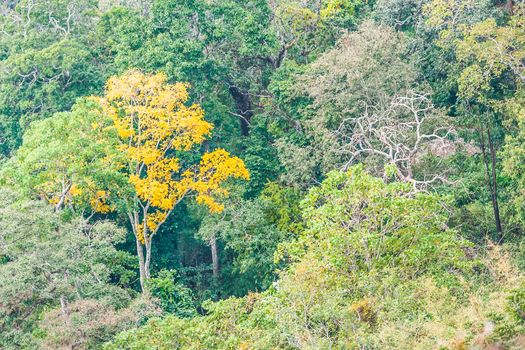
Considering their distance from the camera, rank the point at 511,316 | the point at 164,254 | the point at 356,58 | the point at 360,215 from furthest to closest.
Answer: the point at 164,254 → the point at 356,58 → the point at 360,215 → the point at 511,316

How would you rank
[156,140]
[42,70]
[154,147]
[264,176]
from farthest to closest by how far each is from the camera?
[42,70] → [264,176] → [156,140] → [154,147]

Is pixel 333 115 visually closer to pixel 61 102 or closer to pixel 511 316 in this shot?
pixel 61 102

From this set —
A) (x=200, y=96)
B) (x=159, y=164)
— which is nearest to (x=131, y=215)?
(x=159, y=164)

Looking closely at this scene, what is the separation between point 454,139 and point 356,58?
4050 mm

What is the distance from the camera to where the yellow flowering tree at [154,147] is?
25609mm

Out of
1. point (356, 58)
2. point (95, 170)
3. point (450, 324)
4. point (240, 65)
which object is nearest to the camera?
point (450, 324)

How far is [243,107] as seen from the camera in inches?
1265

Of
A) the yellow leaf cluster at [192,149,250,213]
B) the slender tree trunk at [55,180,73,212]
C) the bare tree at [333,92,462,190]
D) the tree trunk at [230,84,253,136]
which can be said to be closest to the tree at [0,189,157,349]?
the slender tree trunk at [55,180,73,212]

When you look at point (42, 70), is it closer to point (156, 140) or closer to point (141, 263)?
point (156, 140)

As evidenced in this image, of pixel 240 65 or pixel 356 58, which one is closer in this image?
pixel 356 58

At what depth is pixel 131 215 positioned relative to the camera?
85.7ft

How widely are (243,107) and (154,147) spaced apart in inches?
261

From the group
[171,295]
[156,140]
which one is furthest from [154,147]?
[171,295]

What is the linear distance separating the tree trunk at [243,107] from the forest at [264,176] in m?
0.10
